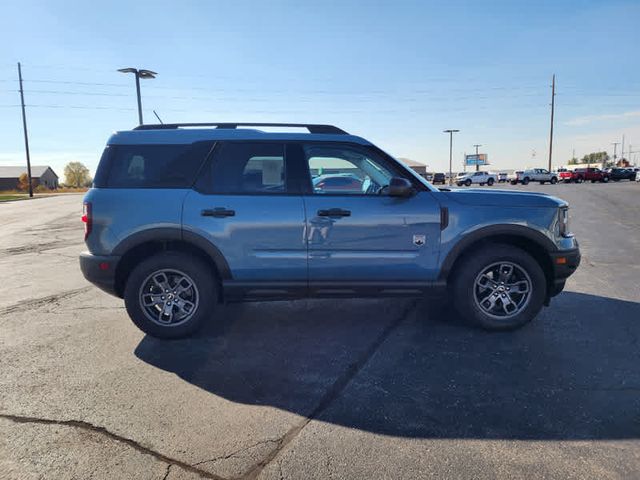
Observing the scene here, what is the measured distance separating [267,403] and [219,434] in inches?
17.2

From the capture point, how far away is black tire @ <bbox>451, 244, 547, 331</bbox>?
4.08 metres

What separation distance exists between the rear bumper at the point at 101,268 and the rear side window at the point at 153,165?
726 mm

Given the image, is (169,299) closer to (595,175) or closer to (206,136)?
(206,136)

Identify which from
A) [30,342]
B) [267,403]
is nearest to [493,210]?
[267,403]

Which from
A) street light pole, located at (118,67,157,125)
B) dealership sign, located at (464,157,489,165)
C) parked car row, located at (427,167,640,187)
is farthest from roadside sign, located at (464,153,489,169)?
street light pole, located at (118,67,157,125)

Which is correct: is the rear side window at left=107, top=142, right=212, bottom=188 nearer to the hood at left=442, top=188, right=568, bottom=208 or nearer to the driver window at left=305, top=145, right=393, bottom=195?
the driver window at left=305, top=145, right=393, bottom=195

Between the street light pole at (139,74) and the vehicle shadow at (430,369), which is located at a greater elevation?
the street light pole at (139,74)

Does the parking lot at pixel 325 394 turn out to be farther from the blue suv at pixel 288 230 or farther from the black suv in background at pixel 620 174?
the black suv in background at pixel 620 174

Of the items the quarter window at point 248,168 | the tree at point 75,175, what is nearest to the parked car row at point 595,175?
the quarter window at point 248,168

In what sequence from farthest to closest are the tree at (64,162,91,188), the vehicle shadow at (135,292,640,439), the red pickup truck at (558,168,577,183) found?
1. the tree at (64,162,91,188)
2. the red pickup truck at (558,168,577,183)
3. the vehicle shadow at (135,292,640,439)

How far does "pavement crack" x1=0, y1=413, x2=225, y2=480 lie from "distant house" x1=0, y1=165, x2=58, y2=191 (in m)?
87.5

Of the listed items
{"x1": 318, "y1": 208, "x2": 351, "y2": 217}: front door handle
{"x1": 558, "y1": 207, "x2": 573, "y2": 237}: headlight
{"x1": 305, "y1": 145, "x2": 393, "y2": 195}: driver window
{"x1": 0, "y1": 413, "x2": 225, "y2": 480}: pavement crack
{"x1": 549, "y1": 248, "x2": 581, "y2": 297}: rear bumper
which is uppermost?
{"x1": 305, "y1": 145, "x2": 393, "y2": 195}: driver window

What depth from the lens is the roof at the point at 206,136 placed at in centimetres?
402

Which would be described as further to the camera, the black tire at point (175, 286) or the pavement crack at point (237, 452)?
the black tire at point (175, 286)
